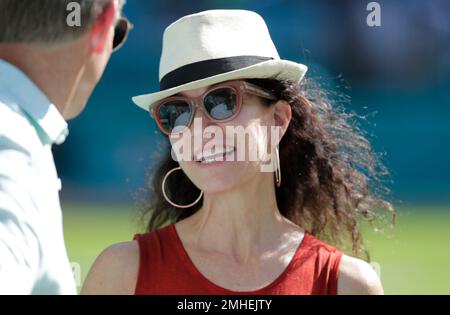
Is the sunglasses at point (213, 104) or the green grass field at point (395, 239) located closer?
the sunglasses at point (213, 104)

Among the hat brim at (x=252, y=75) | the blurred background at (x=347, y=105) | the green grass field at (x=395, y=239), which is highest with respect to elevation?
the hat brim at (x=252, y=75)

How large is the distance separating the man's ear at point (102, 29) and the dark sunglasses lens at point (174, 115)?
0.85 metres

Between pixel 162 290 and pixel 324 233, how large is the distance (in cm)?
71

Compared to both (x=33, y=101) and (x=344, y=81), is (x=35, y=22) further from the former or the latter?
(x=344, y=81)

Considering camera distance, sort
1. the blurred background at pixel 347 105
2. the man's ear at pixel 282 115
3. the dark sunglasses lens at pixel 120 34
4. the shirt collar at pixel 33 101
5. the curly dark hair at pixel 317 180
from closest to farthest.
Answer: the shirt collar at pixel 33 101 < the dark sunglasses lens at pixel 120 34 < the man's ear at pixel 282 115 < the curly dark hair at pixel 317 180 < the blurred background at pixel 347 105

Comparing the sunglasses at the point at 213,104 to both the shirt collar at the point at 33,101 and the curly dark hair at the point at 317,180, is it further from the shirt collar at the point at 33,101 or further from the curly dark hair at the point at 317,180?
the shirt collar at the point at 33,101

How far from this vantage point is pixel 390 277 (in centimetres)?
644

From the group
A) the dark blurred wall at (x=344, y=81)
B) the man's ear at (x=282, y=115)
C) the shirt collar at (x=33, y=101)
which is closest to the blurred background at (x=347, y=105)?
the dark blurred wall at (x=344, y=81)

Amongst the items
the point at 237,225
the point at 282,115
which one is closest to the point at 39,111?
the point at 237,225

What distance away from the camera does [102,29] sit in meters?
1.47

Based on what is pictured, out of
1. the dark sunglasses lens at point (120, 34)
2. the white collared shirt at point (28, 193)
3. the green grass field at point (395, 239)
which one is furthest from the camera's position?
the green grass field at point (395, 239)

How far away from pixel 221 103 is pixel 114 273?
1.81ft

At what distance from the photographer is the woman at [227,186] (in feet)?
7.41
